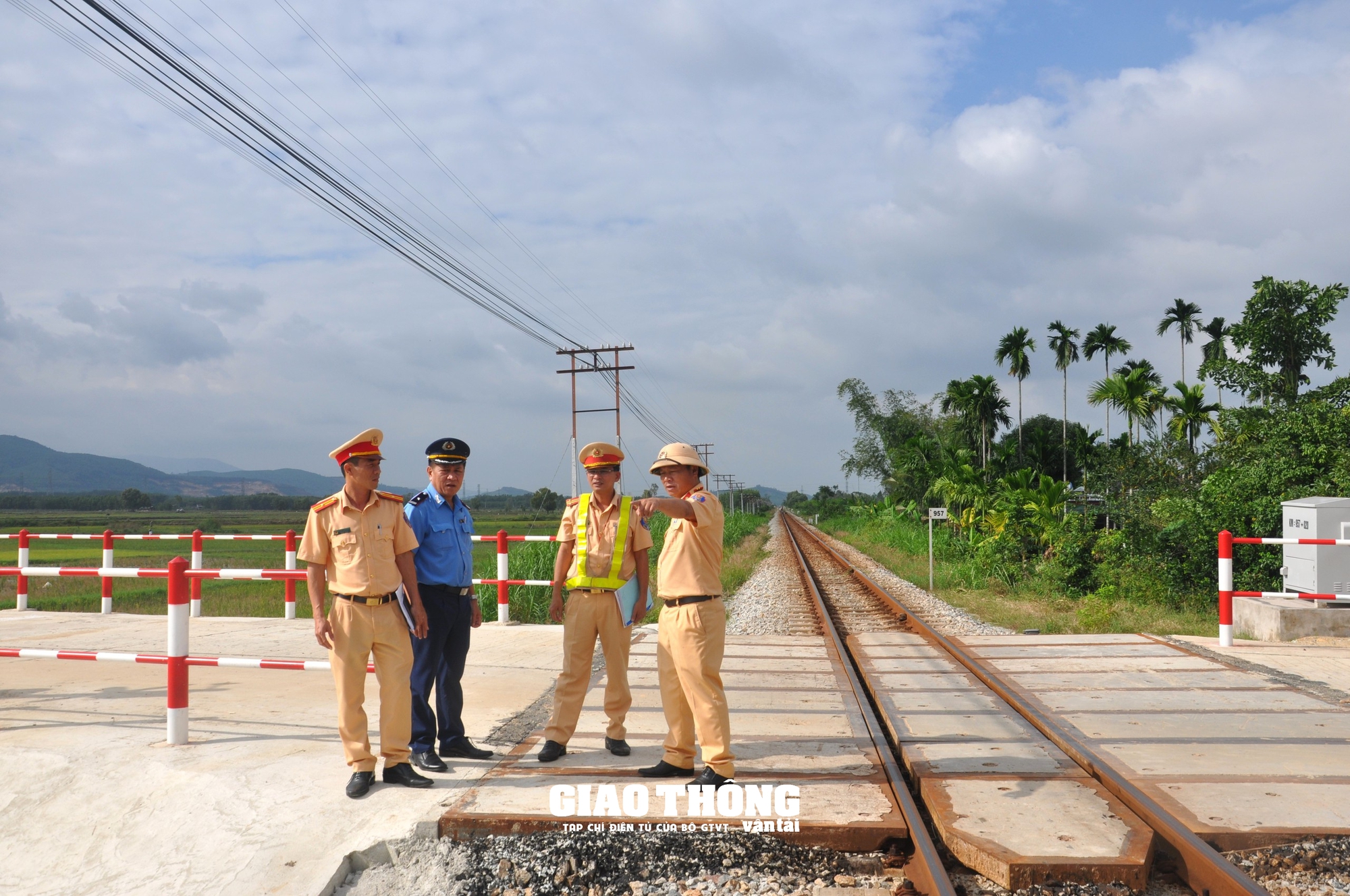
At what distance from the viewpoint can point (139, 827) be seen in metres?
4.50

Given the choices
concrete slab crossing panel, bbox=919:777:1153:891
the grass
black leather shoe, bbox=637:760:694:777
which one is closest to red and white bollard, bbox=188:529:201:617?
black leather shoe, bbox=637:760:694:777

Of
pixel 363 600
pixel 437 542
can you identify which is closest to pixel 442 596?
pixel 437 542

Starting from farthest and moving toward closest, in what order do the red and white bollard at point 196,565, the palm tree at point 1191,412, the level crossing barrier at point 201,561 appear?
the palm tree at point 1191,412, the red and white bollard at point 196,565, the level crossing barrier at point 201,561

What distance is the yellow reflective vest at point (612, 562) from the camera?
17.0ft

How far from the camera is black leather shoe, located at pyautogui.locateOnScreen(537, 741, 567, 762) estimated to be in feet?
17.0

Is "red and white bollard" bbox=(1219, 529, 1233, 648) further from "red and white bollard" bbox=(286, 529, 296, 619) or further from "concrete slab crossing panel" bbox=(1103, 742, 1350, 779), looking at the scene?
"red and white bollard" bbox=(286, 529, 296, 619)

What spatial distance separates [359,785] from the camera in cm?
459

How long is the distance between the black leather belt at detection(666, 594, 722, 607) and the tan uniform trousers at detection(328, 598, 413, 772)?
4.74 feet

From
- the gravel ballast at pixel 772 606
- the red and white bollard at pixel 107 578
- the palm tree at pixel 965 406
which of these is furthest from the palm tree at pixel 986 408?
the red and white bollard at pixel 107 578

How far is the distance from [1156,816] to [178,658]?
5384mm

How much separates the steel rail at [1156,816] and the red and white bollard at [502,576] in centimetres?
525

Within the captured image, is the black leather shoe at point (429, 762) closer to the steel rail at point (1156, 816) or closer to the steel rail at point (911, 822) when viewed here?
the steel rail at point (911, 822)

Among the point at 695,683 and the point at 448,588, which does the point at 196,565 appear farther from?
the point at 695,683

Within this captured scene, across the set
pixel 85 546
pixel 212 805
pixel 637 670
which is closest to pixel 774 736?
pixel 637 670
